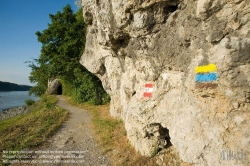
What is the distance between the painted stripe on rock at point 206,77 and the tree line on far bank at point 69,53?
1315cm

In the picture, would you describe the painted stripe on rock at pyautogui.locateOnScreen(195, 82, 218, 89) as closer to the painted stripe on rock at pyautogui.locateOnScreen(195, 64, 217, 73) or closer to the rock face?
the rock face

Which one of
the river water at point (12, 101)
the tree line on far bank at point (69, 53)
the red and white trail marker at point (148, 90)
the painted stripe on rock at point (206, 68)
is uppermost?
the tree line on far bank at point (69, 53)

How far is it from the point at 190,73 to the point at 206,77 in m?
0.50

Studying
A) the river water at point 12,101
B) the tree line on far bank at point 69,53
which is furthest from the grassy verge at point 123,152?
the river water at point 12,101

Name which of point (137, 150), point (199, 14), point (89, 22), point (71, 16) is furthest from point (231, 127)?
point (71, 16)

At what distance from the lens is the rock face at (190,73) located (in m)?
3.78

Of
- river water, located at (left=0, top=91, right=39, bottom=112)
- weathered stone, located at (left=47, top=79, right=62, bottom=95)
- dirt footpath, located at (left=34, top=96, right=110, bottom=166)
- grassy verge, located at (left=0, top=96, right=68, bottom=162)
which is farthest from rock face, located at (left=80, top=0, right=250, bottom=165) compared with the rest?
river water, located at (left=0, top=91, right=39, bottom=112)

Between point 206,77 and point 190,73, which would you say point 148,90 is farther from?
point 206,77

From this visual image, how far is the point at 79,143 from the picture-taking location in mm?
8031

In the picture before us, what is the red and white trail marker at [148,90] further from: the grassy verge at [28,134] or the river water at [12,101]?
the river water at [12,101]

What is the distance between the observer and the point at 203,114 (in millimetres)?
4516

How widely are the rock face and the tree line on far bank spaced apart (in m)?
10.8

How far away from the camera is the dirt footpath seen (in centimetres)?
666

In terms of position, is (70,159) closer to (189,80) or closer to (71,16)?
(189,80)
